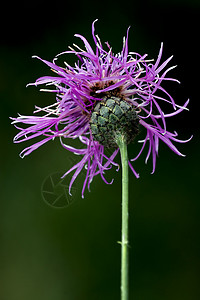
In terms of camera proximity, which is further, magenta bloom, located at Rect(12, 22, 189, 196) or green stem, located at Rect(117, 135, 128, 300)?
magenta bloom, located at Rect(12, 22, 189, 196)

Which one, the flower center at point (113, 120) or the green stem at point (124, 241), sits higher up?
the flower center at point (113, 120)

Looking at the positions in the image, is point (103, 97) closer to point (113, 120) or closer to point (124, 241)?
point (113, 120)

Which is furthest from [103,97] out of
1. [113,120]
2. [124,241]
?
[124,241]

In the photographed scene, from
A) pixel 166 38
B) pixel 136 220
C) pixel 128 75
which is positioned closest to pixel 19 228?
pixel 136 220

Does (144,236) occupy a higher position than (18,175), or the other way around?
(18,175)

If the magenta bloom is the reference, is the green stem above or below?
below

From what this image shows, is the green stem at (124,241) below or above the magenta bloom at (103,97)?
below

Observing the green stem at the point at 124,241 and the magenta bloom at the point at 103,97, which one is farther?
the magenta bloom at the point at 103,97

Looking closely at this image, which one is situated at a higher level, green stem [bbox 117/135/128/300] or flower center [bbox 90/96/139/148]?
flower center [bbox 90/96/139/148]
